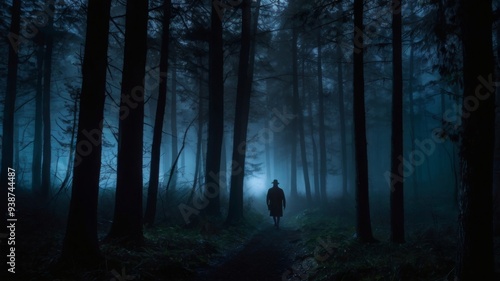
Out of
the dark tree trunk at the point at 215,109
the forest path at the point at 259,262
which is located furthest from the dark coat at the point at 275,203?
the forest path at the point at 259,262

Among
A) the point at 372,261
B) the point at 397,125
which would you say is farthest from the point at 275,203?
the point at 372,261

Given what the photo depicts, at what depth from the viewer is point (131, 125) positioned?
27.7 feet

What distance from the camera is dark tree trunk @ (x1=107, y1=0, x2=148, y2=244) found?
8258 mm

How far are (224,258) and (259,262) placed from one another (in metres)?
0.95

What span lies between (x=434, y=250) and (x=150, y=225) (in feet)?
27.2

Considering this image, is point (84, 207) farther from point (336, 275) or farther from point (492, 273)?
point (492, 273)

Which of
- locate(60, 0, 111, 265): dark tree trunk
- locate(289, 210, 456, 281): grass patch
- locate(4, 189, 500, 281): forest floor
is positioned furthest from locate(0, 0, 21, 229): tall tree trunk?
locate(289, 210, 456, 281): grass patch

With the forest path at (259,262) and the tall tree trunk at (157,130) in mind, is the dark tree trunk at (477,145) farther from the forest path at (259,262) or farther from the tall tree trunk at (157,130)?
the tall tree trunk at (157,130)

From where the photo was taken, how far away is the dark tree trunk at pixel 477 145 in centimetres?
450

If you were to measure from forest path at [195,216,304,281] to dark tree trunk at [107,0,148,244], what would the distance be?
232 centimetres

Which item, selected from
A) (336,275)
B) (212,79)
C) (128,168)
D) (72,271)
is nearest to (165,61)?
(212,79)

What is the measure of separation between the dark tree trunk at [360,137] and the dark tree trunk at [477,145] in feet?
15.9

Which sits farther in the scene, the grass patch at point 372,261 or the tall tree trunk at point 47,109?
the tall tree trunk at point 47,109

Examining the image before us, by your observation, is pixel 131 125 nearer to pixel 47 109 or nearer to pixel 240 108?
pixel 240 108
